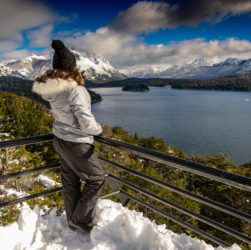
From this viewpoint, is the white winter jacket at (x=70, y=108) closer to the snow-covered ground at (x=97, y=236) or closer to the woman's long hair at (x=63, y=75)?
the woman's long hair at (x=63, y=75)

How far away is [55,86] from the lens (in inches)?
79.9

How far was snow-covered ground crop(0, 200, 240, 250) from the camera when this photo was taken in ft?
7.18

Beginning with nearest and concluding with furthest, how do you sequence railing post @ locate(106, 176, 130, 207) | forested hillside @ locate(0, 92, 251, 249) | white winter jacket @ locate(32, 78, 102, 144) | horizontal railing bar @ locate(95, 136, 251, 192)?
horizontal railing bar @ locate(95, 136, 251, 192) → white winter jacket @ locate(32, 78, 102, 144) → railing post @ locate(106, 176, 130, 207) → forested hillside @ locate(0, 92, 251, 249)

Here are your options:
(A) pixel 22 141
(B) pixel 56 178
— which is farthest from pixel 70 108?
(B) pixel 56 178

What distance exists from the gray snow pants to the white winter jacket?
99 millimetres

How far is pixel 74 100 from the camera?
1.99 m

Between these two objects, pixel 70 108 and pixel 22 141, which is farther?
pixel 22 141

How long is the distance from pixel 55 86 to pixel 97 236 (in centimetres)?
164

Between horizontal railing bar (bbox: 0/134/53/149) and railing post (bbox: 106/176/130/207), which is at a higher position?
horizontal railing bar (bbox: 0/134/53/149)

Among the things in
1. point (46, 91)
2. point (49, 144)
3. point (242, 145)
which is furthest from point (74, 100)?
point (242, 145)

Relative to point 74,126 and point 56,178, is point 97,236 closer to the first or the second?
point 74,126

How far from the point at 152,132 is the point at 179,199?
30357 mm

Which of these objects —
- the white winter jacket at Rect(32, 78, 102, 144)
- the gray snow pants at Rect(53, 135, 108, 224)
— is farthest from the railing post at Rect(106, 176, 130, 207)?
the white winter jacket at Rect(32, 78, 102, 144)

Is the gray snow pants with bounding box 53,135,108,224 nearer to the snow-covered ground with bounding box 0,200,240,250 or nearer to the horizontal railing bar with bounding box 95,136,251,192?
the snow-covered ground with bounding box 0,200,240,250
